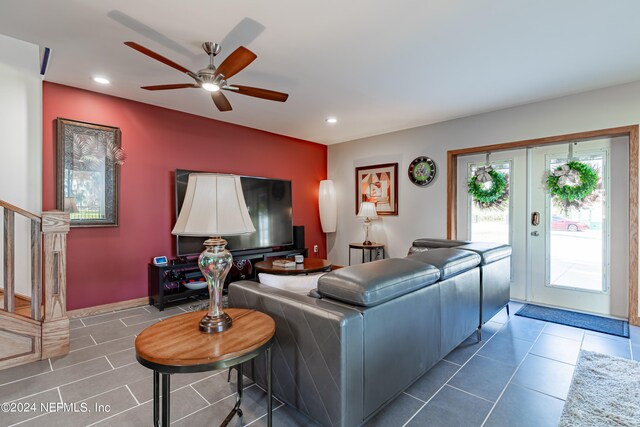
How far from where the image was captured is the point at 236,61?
2.15 meters

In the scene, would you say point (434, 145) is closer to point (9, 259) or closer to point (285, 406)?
point (285, 406)

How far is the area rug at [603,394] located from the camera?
1677 millimetres

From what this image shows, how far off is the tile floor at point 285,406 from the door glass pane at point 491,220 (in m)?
1.52

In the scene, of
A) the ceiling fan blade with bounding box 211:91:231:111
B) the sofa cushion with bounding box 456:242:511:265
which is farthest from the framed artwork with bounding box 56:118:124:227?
the sofa cushion with bounding box 456:242:511:265

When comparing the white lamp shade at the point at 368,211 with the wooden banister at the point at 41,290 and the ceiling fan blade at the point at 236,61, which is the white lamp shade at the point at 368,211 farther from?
the wooden banister at the point at 41,290

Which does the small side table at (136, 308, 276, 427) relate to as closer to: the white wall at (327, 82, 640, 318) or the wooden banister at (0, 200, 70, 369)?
the wooden banister at (0, 200, 70, 369)

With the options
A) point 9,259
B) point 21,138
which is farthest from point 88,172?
point 9,259

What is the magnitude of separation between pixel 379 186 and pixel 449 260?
10.4ft

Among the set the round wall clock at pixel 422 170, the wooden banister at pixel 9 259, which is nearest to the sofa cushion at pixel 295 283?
the wooden banister at pixel 9 259

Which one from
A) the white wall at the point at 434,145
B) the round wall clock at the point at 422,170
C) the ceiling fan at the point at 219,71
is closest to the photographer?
the ceiling fan at the point at 219,71

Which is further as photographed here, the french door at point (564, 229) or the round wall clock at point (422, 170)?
the round wall clock at point (422, 170)

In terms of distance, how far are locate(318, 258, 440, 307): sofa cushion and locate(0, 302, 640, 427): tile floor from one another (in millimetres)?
735

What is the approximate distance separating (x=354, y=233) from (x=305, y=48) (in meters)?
3.75

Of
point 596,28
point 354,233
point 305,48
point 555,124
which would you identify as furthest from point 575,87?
point 354,233
